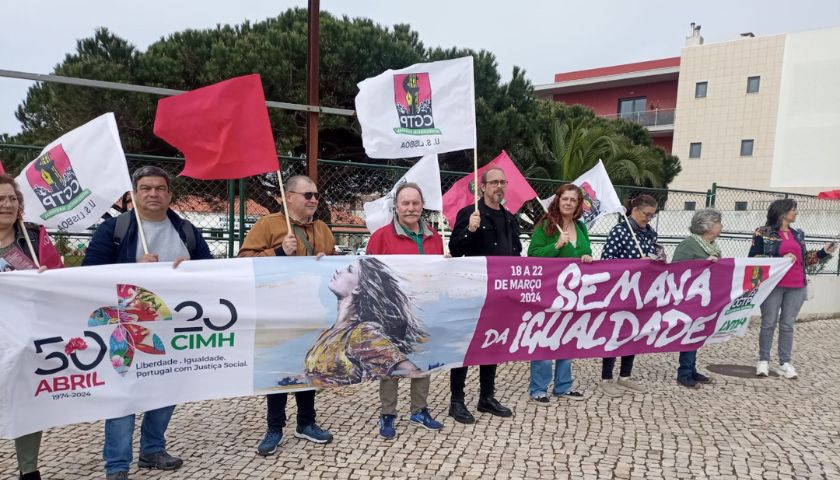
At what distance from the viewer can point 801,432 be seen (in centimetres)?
424

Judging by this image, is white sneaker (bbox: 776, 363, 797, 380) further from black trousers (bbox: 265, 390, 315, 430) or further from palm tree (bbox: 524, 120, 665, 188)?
palm tree (bbox: 524, 120, 665, 188)

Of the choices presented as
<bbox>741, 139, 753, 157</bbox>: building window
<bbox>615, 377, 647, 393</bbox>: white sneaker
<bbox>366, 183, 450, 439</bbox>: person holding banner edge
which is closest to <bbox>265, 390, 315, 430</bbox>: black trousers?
<bbox>366, 183, 450, 439</bbox>: person holding banner edge

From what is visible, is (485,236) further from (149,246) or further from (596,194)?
(149,246)

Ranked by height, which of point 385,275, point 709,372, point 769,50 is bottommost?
point 709,372

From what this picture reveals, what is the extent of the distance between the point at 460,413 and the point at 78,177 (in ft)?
10.3

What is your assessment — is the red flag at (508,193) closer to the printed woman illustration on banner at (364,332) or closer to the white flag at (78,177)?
the printed woman illustration on banner at (364,332)

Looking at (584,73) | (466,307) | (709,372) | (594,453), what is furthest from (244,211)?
(584,73)

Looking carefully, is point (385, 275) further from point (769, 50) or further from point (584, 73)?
point (584, 73)

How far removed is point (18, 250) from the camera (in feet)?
9.96

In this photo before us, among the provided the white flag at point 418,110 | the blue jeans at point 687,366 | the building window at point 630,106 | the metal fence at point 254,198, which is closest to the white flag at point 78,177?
the white flag at point 418,110

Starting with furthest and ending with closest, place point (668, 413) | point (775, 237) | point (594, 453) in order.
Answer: point (775, 237), point (668, 413), point (594, 453)

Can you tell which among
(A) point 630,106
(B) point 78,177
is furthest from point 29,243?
(A) point 630,106

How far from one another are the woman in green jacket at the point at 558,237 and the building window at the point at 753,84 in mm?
31869

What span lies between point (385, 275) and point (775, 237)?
430cm
